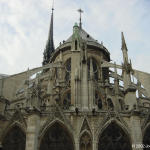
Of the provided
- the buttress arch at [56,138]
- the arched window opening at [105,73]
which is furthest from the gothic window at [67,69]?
the buttress arch at [56,138]

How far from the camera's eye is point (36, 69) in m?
17.8

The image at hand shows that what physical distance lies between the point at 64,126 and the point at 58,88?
7.08 m

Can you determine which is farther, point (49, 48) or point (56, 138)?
point (49, 48)

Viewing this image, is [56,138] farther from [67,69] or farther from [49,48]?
[49,48]

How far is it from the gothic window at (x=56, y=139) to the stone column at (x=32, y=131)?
0.51 metres

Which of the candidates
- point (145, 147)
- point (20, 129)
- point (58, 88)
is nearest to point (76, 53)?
point (58, 88)

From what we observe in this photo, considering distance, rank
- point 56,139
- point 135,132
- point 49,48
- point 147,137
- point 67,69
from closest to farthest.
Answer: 1. point 135,132
2. point 56,139
3. point 147,137
4. point 67,69
5. point 49,48

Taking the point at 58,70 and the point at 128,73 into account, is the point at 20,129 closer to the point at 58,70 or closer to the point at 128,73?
the point at 128,73

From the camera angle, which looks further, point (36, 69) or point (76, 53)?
point (36, 69)

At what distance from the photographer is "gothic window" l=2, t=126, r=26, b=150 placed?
10781mm

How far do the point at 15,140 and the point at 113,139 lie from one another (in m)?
4.87

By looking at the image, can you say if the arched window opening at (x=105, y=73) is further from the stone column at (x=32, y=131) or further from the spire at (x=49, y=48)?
A: the spire at (x=49, y=48)

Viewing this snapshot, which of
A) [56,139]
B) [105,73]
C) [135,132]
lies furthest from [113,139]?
[105,73]

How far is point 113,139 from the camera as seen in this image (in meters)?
10.5
